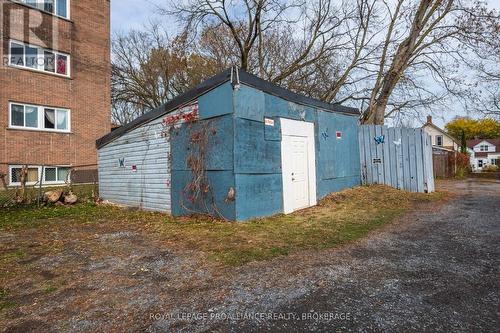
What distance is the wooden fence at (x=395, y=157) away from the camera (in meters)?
11.7

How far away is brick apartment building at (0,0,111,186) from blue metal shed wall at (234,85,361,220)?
36.0 feet

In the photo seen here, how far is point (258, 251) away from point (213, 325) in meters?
2.25

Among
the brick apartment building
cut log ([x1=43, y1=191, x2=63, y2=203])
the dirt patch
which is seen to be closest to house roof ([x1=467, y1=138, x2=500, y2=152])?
the brick apartment building

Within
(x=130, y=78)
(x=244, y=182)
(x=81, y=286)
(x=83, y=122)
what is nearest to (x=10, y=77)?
(x=83, y=122)

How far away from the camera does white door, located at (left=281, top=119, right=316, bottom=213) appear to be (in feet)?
27.7

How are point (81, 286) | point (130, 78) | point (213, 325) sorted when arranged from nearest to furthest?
point (213, 325), point (81, 286), point (130, 78)

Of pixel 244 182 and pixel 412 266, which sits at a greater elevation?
pixel 244 182

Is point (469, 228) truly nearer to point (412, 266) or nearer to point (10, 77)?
point (412, 266)

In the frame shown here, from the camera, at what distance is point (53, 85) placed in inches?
648

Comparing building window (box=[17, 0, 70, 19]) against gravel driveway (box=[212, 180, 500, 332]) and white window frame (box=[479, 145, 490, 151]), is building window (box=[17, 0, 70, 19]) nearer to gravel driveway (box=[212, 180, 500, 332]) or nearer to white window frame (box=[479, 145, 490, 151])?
gravel driveway (box=[212, 180, 500, 332])

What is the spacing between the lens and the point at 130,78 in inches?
954

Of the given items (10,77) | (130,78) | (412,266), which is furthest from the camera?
(130,78)

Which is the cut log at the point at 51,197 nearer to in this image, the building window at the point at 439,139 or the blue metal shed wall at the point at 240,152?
the blue metal shed wall at the point at 240,152

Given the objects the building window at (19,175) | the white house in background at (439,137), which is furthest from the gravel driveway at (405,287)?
the white house in background at (439,137)
